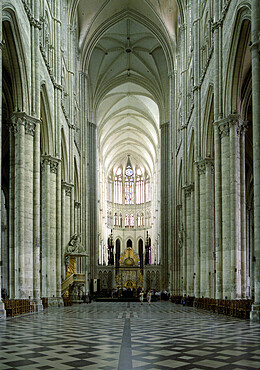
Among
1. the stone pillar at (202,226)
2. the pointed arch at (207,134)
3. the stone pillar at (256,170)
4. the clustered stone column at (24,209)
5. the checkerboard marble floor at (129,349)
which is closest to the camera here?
the checkerboard marble floor at (129,349)

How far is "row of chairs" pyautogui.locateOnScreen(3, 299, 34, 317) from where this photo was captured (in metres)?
16.7

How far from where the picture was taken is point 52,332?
461 inches

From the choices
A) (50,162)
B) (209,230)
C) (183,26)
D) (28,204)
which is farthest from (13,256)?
(183,26)

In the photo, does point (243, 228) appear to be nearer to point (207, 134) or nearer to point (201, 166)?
point (201, 166)

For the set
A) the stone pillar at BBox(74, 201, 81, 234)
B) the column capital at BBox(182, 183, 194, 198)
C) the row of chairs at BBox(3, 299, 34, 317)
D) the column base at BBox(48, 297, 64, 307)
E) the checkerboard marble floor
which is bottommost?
the column base at BBox(48, 297, 64, 307)

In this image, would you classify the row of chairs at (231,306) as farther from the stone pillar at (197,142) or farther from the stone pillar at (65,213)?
the stone pillar at (65,213)

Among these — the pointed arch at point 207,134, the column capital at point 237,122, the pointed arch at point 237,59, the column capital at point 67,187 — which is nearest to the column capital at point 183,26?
the pointed arch at point 207,134

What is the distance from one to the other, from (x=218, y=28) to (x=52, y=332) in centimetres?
1629

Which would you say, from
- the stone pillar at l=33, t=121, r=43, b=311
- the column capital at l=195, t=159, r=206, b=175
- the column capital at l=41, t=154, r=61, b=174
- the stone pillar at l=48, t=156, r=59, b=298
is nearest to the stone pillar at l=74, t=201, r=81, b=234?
the stone pillar at l=48, t=156, r=59, b=298

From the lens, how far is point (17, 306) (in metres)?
17.6

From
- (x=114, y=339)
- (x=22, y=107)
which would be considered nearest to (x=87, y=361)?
(x=114, y=339)

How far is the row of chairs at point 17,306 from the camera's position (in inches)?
656

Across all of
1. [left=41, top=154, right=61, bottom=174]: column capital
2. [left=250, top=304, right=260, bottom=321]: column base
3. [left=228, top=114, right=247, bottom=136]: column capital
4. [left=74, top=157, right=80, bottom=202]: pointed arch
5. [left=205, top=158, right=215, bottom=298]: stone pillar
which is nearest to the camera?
[left=250, top=304, right=260, bottom=321]: column base

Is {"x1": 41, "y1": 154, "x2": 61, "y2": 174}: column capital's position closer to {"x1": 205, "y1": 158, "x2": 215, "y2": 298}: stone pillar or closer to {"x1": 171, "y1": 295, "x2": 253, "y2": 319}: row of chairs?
{"x1": 205, "y1": 158, "x2": 215, "y2": 298}: stone pillar
